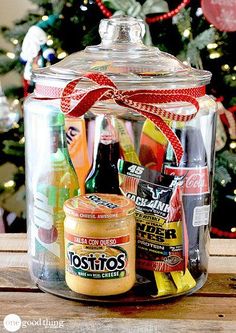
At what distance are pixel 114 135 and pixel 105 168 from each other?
5cm

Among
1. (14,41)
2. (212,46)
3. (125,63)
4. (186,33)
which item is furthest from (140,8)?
(125,63)

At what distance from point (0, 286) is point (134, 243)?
224mm

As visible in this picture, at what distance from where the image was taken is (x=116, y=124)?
98cm

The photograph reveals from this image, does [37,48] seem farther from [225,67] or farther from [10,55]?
[225,67]

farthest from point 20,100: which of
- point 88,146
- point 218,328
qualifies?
point 218,328

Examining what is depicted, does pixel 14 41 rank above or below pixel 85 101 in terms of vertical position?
below

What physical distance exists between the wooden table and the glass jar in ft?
0.08

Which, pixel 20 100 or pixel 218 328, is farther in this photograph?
pixel 20 100

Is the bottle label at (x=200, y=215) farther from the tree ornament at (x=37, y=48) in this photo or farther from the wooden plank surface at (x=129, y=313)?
the tree ornament at (x=37, y=48)

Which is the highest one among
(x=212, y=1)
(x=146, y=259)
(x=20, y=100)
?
(x=212, y=1)

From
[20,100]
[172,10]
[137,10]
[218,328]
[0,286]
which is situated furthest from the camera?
[20,100]

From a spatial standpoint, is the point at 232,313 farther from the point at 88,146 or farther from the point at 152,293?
the point at 88,146

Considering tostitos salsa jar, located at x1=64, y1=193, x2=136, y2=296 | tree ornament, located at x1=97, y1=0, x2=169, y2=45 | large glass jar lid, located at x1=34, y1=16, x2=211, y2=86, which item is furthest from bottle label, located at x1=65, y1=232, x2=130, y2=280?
tree ornament, located at x1=97, y1=0, x2=169, y2=45

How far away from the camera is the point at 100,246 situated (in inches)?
32.6
